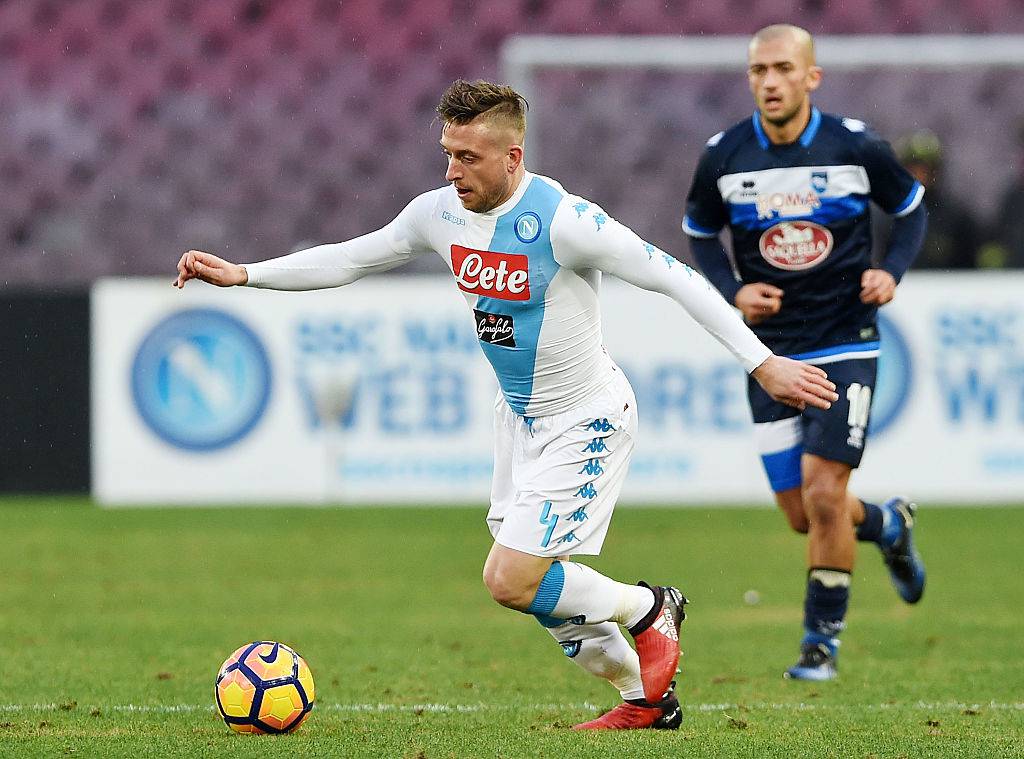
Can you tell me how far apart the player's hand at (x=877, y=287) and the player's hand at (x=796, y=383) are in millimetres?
1755

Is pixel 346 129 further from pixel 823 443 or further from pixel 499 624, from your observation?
pixel 823 443

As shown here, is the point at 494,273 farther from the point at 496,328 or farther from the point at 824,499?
the point at 824,499

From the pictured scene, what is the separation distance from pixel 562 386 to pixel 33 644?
3186mm

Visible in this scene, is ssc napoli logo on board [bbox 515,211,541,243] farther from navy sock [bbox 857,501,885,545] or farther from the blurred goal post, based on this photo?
the blurred goal post

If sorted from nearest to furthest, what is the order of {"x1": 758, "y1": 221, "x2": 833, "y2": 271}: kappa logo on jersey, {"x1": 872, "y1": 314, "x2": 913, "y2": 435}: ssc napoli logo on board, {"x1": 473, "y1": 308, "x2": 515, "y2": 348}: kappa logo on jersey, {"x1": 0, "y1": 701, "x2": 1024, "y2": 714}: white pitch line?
{"x1": 473, "y1": 308, "x2": 515, "y2": 348}: kappa logo on jersey < {"x1": 0, "y1": 701, "x2": 1024, "y2": 714}: white pitch line < {"x1": 758, "y1": 221, "x2": 833, "y2": 271}: kappa logo on jersey < {"x1": 872, "y1": 314, "x2": 913, "y2": 435}: ssc napoli logo on board

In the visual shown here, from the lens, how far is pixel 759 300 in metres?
7.02

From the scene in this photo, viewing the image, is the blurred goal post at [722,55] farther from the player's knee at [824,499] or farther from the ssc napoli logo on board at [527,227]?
the ssc napoli logo on board at [527,227]

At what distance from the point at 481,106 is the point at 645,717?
201 centimetres

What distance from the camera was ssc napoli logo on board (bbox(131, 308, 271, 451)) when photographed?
1294cm

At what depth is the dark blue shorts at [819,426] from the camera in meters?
7.18

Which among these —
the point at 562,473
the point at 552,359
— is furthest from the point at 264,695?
the point at 552,359

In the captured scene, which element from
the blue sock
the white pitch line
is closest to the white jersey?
the blue sock

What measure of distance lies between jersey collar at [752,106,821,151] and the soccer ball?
3058 mm

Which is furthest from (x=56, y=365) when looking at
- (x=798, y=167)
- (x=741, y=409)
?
(x=798, y=167)
